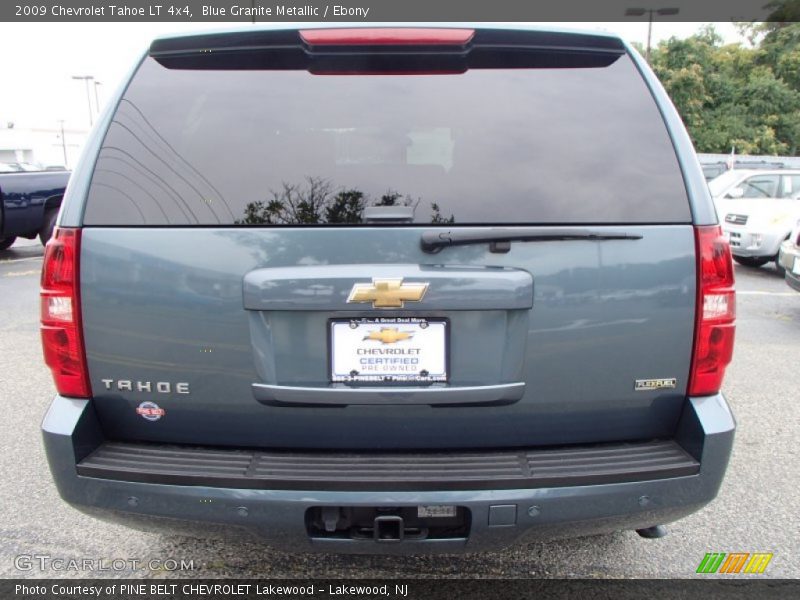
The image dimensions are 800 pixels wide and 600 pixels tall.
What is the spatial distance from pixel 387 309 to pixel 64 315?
3.30 ft

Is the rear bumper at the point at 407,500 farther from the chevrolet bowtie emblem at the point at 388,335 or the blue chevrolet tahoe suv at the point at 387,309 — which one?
the chevrolet bowtie emblem at the point at 388,335

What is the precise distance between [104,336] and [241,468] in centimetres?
58

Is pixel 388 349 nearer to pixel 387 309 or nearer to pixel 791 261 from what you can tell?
pixel 387 309

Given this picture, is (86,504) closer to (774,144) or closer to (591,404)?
(591,404)

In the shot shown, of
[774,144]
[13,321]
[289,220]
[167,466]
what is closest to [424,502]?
[167,466]

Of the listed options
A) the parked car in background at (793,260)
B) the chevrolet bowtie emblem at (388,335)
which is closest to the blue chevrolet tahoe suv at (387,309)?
the chevrolet bowtie emblem at (388,335)

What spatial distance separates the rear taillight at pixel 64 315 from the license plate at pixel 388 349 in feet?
2.61

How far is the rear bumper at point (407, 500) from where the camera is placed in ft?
5.89

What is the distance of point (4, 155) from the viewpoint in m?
54.2

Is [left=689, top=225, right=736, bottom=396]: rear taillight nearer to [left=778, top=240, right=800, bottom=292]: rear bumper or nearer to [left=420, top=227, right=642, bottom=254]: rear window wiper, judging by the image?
[left=420, top=227, right=642, bottom=254]: rear window wiper

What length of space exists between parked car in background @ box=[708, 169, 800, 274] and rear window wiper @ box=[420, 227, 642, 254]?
299 inches

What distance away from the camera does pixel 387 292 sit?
5.83 feet

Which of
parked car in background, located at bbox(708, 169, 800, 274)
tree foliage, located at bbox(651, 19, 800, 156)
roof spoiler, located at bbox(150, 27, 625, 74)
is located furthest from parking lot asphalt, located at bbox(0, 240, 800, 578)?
tree foliage, located at bbox(651, 19, 800, 156)
